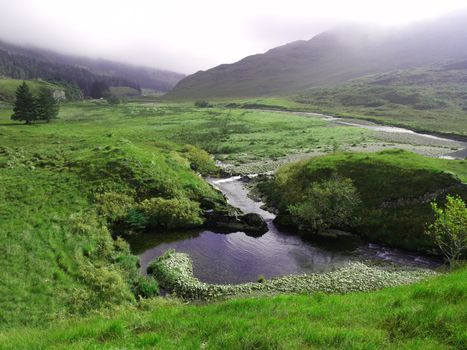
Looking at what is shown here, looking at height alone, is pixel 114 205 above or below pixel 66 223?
below

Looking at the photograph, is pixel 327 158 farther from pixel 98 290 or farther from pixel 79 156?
pixel 98 290

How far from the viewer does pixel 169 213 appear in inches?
1884

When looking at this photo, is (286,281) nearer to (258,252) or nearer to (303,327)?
(258,252)

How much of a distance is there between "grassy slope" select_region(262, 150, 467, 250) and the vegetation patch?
946cm

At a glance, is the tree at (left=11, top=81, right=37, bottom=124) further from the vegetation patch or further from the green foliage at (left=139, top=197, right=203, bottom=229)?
the vegetation patch

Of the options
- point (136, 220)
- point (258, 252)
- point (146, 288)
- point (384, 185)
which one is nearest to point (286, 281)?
point (258, 252)

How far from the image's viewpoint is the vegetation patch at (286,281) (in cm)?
3131

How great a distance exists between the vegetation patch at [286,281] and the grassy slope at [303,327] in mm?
14874

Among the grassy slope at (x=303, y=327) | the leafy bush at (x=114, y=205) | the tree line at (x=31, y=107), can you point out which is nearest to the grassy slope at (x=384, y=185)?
the leafy bush at (x=114, y=205)

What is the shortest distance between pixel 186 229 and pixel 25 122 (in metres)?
105

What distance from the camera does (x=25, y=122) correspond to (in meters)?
124

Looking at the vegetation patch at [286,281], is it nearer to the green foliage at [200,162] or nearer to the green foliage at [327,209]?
the green foliage at [327,209]

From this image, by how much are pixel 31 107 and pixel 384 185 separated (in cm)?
11982

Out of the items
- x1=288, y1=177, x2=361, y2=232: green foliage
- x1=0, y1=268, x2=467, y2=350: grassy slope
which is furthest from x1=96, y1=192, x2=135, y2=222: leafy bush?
x1=0, y1=268, x2=467, y2=350: grassy slope
